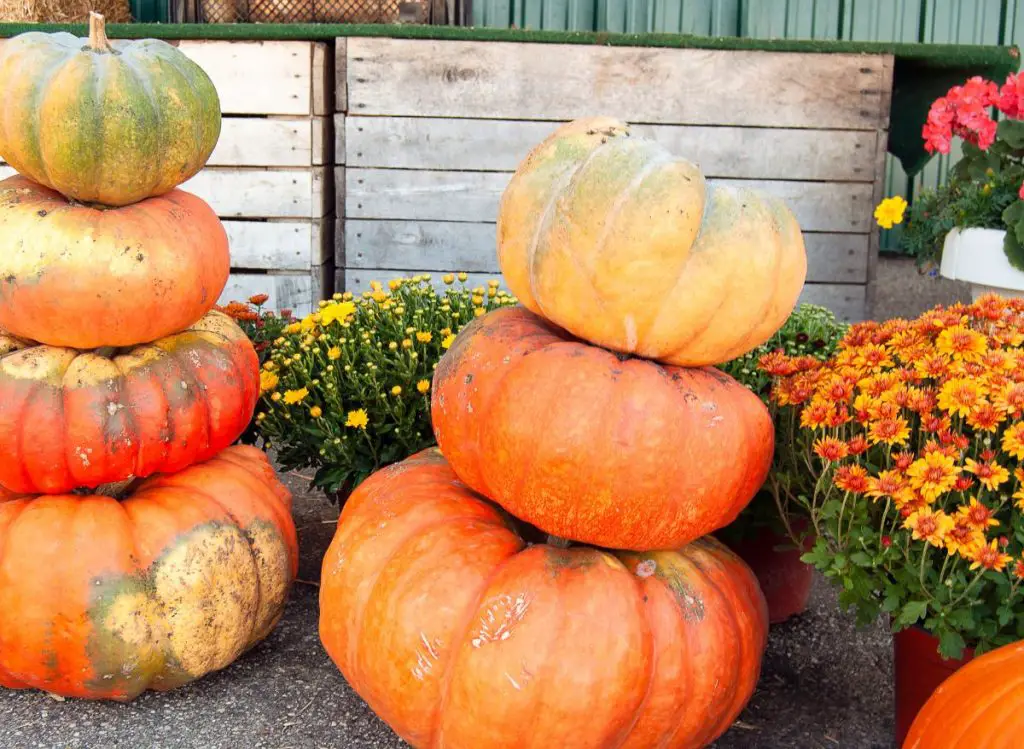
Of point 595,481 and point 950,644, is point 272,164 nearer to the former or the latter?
point 595,481

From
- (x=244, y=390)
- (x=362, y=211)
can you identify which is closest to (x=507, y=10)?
(x=362, y=211)

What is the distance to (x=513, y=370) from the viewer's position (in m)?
1.68

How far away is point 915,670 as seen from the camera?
1.84m

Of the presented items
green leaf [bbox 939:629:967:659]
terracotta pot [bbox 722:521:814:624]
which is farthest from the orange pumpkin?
terracotta pot [bbox 722:521:814:624]

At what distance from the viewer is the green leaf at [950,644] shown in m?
1.58

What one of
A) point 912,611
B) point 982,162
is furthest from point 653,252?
point 982,162

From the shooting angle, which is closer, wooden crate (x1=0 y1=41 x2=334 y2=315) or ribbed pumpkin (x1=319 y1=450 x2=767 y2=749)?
ribbed pumpkin (x1=319 y1=450 x2=767 y2=749)

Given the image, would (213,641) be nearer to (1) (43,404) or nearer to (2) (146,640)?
(2) (146,640)

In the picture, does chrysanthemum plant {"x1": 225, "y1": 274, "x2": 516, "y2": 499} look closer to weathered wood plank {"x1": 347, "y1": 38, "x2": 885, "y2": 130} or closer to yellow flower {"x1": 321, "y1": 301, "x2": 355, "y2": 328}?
yellow flower {"x1": 321, "y1": 301, "x2": 355, "y2": 328}

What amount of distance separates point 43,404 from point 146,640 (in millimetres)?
529

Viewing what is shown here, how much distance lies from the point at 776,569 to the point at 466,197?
2.30 m

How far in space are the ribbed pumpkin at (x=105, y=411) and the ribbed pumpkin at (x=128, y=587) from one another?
8 cm

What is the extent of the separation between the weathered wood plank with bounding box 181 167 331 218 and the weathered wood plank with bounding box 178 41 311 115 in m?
0.26

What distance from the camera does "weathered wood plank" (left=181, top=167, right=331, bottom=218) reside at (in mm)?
3982
